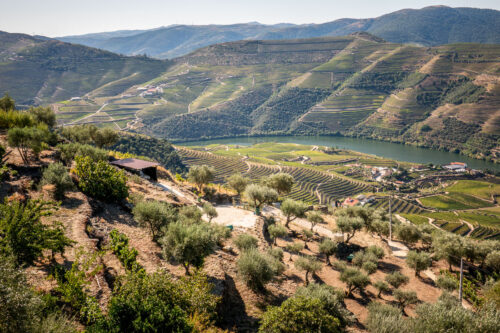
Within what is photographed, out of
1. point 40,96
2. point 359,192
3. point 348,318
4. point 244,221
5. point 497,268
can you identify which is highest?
point 40,96

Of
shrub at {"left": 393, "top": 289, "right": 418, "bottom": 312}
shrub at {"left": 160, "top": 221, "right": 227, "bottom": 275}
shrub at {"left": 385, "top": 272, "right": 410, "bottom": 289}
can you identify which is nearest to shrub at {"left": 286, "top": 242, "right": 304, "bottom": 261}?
shrub at {"left": 385, "top": 272, "right": 410, "bottom": 289}

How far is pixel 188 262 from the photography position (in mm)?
12711

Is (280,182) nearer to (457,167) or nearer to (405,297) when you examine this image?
(405,297)

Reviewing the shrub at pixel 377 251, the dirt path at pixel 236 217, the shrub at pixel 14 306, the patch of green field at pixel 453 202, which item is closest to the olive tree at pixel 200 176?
the dirt path at pixel 236 217

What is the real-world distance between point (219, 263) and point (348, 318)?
695 centimetres

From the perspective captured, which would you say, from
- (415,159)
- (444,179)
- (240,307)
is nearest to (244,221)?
(240,307)

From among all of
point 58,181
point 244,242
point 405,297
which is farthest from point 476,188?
point 58,181

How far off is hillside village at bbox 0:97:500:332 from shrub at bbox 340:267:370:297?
0.08m

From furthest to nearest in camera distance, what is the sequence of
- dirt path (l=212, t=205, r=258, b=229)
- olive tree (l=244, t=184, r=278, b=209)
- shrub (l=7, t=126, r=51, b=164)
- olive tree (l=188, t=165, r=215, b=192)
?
olive tree (l=188, t=165, r=215, b=192) → olive tree (l=244, t=184, r=278, b=209) → dirt path (l=212, t=205, r=258, b=229) → shrub (l=7, t=126, r=51, b=164)

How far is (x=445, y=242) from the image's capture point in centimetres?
2686

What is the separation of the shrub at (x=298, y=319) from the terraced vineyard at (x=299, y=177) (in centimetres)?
9382

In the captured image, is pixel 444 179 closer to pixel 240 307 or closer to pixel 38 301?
pixel 240 307

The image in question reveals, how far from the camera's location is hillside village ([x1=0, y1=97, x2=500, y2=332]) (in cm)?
875

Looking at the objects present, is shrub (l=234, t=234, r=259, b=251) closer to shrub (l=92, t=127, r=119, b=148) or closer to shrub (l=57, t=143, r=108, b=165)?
shrub (l=57, t=143, r=108, b=165)
